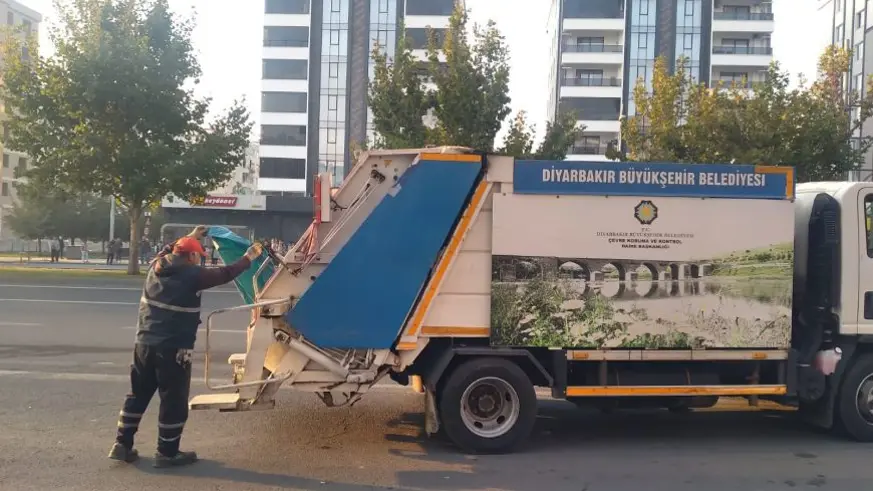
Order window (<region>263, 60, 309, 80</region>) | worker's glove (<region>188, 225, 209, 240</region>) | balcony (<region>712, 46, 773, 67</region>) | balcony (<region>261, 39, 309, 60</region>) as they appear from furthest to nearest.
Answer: window (<region>263, 60, 309, 80</region>) → balcony (<region>261, 39, 309, 60</region>) → balcony (<region>712, 46, 773, 67</region>) → worker's glove (<region>188, 225, 209, 240</region>)

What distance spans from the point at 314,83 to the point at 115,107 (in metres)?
34.1

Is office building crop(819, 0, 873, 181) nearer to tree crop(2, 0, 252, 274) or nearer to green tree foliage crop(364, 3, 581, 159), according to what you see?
green tree foliage crop(364, 3, 581, 159)

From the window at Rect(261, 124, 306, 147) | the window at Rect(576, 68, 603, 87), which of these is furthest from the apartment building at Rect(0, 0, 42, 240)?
the window at Rect(576, 68, 603, 87)

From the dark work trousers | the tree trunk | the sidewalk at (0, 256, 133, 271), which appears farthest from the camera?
the sidewalk at (0, 256, 133, 271)

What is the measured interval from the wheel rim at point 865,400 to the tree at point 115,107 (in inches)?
875

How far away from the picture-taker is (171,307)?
556 centimetres

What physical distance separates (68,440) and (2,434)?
2.25 feet

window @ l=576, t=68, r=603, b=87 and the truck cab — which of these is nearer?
the truck cab

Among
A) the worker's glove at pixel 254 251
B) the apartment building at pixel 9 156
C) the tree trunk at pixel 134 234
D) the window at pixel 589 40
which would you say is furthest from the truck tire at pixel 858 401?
the apartment building at pixel 9 156

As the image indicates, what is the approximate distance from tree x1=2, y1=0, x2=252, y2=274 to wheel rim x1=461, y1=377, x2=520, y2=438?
20724 mm

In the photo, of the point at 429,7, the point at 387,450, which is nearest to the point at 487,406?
the point at 387,450

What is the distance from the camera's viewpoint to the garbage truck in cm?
595

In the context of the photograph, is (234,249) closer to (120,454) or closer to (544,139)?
(120,454)

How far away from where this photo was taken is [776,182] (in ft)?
20.6
